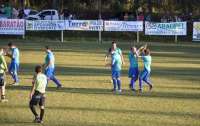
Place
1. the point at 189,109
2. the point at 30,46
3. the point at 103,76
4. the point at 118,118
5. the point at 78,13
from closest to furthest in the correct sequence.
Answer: the point at 118,118
the point at 189,109
the point at 103,76
the point at 30,46
the point at 78,13

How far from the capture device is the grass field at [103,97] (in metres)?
18.7

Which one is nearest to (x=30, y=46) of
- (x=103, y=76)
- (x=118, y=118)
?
(x=103, y=76)

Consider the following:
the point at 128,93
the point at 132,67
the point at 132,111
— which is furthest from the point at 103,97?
the point at 132,111

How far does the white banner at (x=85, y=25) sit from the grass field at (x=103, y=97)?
43.8ft

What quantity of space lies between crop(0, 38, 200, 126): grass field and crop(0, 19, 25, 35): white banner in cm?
1303

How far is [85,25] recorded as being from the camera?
54.1 metres

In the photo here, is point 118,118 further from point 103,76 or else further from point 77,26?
point 77,26

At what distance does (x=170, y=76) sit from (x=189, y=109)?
998 centimetres

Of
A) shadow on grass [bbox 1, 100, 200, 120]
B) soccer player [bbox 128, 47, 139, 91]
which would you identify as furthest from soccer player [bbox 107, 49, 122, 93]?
shadow on grass [bbox 1, 100, 200, 120]

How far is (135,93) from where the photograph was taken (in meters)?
24.7

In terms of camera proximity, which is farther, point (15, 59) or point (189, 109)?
point (15, 59)

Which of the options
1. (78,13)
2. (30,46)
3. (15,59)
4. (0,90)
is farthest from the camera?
(78,13)

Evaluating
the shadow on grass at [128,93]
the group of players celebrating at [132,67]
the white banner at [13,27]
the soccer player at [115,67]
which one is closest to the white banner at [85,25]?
the white banner at [13,27]

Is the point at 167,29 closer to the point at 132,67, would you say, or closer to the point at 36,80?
the point at 132,67
